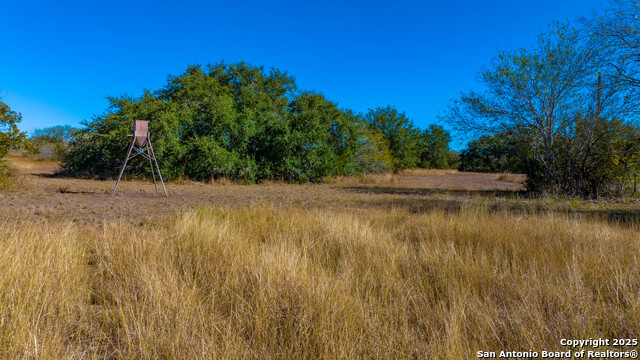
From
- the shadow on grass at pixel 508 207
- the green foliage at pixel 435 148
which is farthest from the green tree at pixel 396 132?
the shadow on grass at pixel 508 207

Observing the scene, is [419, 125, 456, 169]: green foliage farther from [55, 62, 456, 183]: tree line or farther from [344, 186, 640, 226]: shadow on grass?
[344, 186, 640, 226]: shadow on grass

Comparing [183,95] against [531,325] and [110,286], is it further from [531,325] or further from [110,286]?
[531,325]

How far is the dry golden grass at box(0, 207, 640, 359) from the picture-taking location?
1.78 meters

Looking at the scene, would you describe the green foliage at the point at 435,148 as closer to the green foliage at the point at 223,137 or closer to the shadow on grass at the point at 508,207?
the green foliage at the point at 223,137

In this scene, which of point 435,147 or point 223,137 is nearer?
point 223,137

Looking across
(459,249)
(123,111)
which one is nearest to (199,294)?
(459,249)

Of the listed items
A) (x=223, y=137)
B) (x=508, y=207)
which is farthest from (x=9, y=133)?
(x=508, y=207)

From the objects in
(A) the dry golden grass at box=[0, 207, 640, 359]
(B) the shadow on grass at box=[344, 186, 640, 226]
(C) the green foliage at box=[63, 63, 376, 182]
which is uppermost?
(C) the green foliage at box=[63, 63, 376, 182]

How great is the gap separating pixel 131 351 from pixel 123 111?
20.0 m

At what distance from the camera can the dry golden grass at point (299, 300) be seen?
1781mm

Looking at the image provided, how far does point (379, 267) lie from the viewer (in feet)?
10.0

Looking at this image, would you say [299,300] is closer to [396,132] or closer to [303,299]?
[303,299]

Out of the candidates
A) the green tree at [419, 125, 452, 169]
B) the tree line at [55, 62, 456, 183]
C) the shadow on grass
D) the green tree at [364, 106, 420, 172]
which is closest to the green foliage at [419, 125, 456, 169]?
the green tree at [419, 125, 452, 169]

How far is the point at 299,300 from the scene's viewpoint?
7.31ft
